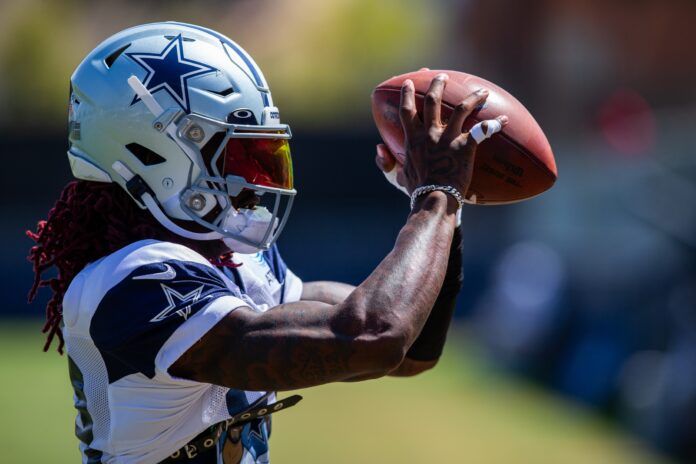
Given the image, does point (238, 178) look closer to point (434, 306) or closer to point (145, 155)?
point (145, 155)

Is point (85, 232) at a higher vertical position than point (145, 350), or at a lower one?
higher

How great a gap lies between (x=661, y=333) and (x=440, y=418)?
1852 millimetres

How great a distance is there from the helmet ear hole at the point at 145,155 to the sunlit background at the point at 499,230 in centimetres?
452

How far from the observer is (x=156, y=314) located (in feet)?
7.88

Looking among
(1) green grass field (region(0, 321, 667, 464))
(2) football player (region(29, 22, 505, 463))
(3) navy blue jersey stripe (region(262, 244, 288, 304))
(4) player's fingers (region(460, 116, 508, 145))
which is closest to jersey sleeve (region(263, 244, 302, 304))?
(3) navy blue jersey stripe (region(262, 244, 288, 304))

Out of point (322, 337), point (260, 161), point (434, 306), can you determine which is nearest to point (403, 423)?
point (434, 306)

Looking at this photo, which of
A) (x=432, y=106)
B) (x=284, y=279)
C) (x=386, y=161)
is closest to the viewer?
(x=432, y=106)

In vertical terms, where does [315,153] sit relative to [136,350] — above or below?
below

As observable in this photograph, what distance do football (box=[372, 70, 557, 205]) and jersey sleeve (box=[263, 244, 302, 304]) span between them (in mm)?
506

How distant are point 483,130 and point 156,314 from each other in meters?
0.98

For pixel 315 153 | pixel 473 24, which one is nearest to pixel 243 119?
pixel 315 153

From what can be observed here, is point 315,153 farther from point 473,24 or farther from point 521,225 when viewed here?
point 473,24

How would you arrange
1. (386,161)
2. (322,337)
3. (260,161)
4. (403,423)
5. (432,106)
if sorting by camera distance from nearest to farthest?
(322,337) → (432,106) → (260,161) → (386,161) → (403,423)

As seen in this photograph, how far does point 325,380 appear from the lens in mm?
2396
